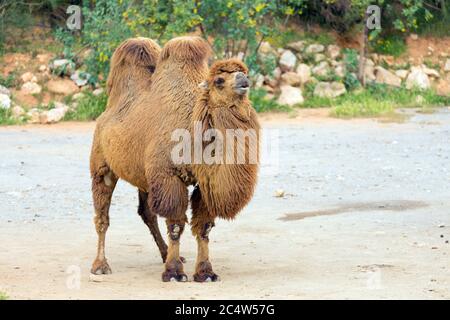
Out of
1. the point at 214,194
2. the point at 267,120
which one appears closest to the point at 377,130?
the point at 267,120

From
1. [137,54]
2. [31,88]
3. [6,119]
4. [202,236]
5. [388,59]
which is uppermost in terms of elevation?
[137,54]

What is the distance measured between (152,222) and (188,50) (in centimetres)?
171

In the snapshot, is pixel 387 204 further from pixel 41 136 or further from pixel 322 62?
pixel 322 62

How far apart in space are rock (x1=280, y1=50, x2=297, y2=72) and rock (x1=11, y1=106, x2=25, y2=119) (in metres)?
5.64

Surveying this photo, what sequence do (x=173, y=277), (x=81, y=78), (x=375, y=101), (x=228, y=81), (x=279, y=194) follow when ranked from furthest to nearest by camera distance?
(x=81, y=78)
(x=375, y=101)
(x=279, y=194)
(x=173, y=277)
(x=228, y=81)

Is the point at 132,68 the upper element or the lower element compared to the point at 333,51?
upper

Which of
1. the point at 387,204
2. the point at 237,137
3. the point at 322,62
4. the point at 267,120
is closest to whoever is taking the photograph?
the point at 237,137

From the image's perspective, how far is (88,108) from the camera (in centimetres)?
1888

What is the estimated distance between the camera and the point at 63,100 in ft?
63.7

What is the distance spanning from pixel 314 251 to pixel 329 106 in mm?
10881

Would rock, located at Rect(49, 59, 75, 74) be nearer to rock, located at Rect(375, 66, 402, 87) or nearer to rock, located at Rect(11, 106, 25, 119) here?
rock, located at Rect(11, 106, 25, 119)

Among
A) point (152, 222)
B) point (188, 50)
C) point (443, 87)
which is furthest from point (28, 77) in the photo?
point (188, 50)

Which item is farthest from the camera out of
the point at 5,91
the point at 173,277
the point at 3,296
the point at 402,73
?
the point at 402,73

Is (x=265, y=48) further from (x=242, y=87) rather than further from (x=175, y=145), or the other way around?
(x=242, y=87)
